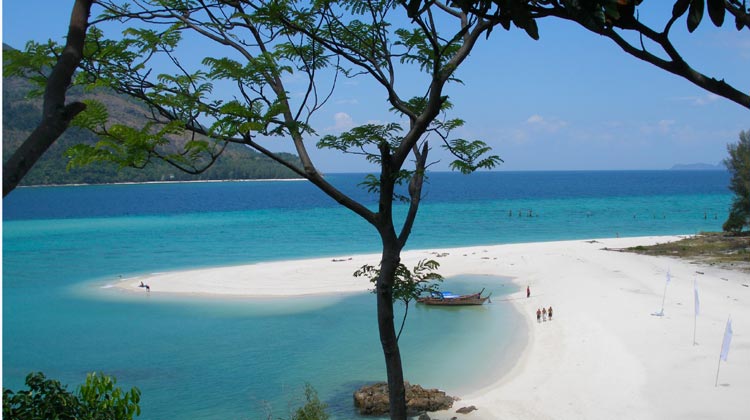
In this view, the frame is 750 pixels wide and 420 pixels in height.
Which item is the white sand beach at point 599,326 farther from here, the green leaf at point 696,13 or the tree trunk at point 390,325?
the green leaf at point 696,13

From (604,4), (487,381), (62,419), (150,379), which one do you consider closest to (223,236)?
(150,379)

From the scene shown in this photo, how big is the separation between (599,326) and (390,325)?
1677cm

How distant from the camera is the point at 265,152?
5.46 metres

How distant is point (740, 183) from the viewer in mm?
40812

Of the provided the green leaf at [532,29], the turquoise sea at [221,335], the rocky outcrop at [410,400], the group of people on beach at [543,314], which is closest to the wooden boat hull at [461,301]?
the turquoise sea at [221,335]

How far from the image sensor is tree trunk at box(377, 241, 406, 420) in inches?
224

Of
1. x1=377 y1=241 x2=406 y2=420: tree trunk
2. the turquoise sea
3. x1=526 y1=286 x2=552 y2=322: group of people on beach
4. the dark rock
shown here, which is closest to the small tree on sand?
the turquoise sea

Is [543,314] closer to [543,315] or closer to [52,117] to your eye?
[543,315]

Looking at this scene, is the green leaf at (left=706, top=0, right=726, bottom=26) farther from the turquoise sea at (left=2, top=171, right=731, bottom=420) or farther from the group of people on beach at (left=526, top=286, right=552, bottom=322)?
the group of people on beach at (left=526, top=286, right=552, bottom=322)

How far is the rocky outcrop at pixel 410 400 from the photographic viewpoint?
46.6 feet

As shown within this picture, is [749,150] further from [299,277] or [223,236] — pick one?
[223,236]

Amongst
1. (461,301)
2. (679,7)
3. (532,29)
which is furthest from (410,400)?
(679,7)

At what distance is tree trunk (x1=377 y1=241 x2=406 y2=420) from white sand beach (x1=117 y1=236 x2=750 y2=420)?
8.72 metres

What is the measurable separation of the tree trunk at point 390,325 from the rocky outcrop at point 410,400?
28.1 ft
